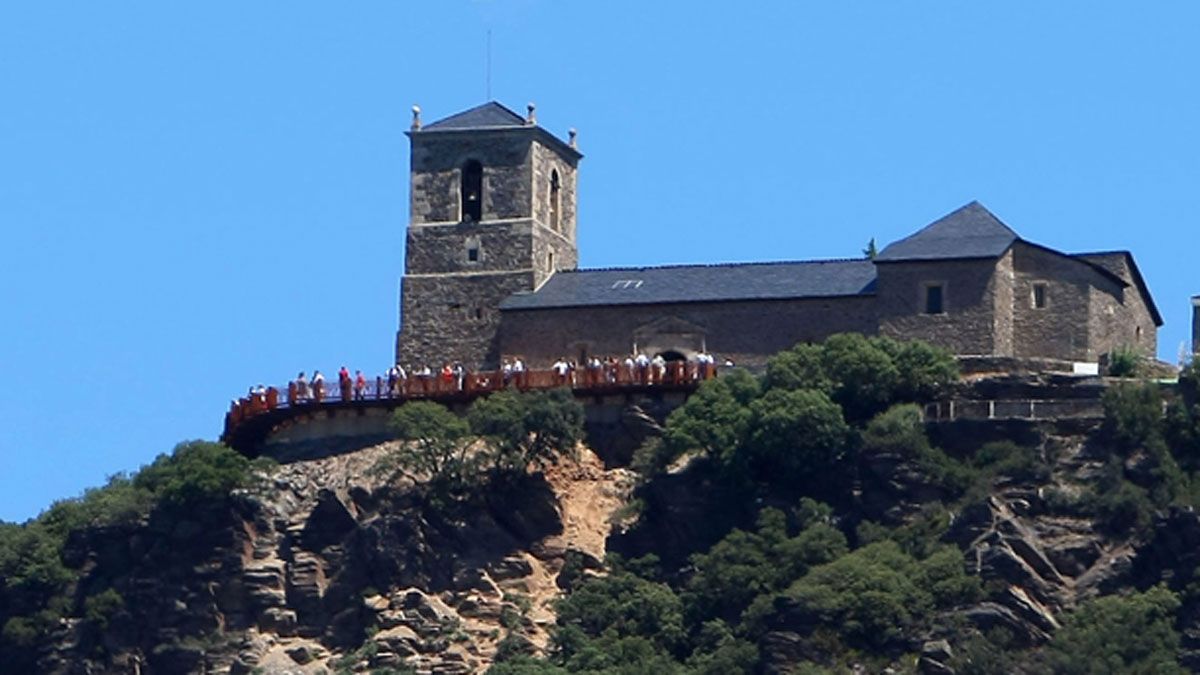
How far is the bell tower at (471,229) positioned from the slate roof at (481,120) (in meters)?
0.03

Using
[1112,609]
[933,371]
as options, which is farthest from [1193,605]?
[933,371]

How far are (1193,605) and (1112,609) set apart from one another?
6.09ft

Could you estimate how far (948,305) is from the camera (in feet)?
408

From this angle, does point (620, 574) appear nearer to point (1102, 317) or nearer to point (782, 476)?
point (782, 476)

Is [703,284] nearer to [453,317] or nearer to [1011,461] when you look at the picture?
[453,317]

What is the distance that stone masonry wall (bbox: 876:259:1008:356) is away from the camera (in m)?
124

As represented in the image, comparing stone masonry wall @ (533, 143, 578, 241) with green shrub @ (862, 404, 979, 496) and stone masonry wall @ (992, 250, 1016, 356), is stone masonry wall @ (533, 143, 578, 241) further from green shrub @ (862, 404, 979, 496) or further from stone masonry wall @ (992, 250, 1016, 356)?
green shrub @ (862, 404, 979, 496)

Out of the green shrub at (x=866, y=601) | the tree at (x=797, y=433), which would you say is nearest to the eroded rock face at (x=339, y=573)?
the tree at (x=797, y=433)

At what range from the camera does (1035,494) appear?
384 ft

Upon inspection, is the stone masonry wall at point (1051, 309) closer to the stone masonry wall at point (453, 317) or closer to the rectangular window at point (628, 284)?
the rectangular window at point (628, 284)

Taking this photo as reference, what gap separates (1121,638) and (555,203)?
1060 inches

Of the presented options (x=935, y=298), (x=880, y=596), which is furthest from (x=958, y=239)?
(x=880, y=596)


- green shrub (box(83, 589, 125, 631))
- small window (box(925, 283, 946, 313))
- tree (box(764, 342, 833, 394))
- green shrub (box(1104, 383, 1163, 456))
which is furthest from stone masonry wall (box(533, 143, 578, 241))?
green shrub (box(1104, 383, 1163, 456))

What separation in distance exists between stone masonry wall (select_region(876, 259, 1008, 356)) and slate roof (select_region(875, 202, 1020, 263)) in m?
0.24
